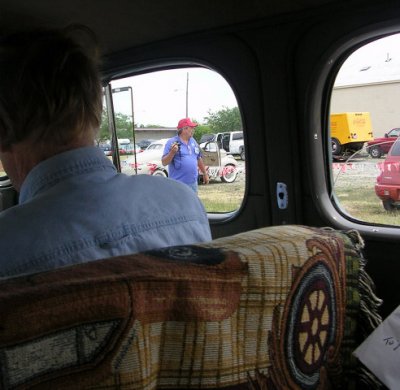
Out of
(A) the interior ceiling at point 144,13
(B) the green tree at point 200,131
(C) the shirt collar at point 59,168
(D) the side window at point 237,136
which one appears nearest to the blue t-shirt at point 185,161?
(B) the green tree at point 200,131

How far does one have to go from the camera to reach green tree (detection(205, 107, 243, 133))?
2.85 metres

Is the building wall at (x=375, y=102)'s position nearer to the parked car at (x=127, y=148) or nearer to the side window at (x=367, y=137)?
the side window at (x=367, y=137)

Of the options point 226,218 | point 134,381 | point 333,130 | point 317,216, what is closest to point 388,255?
Answer: point 317,216

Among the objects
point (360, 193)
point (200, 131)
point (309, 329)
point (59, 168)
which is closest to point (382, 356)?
point (309, 329)

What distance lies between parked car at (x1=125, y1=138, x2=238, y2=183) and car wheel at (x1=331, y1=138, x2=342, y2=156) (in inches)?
26.6

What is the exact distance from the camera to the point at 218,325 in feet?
2.92

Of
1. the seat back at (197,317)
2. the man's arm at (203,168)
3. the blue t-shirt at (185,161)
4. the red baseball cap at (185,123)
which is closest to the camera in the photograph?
the seat back at (197,317)

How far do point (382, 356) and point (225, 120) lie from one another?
6.52ft

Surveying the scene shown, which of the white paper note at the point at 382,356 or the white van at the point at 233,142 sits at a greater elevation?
the white van at the point at 233,142

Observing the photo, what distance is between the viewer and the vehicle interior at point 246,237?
736 mm

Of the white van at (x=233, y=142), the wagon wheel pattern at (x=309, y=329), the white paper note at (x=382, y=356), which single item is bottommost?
the white paper note at (x=382, y=356)

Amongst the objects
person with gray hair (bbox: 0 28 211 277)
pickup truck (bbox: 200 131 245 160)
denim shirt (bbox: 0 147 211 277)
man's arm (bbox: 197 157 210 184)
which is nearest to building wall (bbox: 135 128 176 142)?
man's arm (bbox: 197 157 210 184)

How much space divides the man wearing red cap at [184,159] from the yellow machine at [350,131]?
126 centimetres

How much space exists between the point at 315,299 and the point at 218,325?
0.34m
